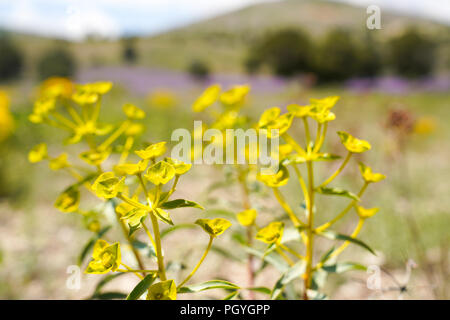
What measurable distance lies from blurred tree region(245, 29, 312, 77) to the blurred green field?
2.27 metres

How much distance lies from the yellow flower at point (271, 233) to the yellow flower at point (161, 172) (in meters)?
0.17

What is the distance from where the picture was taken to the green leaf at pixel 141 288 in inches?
20.7

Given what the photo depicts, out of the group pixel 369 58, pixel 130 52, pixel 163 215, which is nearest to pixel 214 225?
pixel 163 215

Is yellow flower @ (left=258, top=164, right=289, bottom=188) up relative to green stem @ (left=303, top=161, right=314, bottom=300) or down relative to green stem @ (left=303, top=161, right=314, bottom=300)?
up

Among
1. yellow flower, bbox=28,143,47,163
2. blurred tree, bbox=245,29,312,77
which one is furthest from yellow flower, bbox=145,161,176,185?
blurred tree, bbox=245,29,312,77

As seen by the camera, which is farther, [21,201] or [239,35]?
[239,35]

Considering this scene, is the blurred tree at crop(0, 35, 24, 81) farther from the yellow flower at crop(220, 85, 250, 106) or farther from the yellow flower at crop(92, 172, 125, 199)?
the yellow flower at crop(92, 172, 125, 199)

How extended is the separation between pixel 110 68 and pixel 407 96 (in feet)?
14.8

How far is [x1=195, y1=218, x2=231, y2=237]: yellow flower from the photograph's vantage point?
52cm

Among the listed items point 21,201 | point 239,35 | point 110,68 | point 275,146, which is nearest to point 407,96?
point 239,35

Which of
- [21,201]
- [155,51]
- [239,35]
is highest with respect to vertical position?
[239,35]

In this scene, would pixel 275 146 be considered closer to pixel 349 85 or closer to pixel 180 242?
pixel 180 242

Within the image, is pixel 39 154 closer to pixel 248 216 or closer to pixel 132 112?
pixel 132 112

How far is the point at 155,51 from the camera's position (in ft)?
21.7
